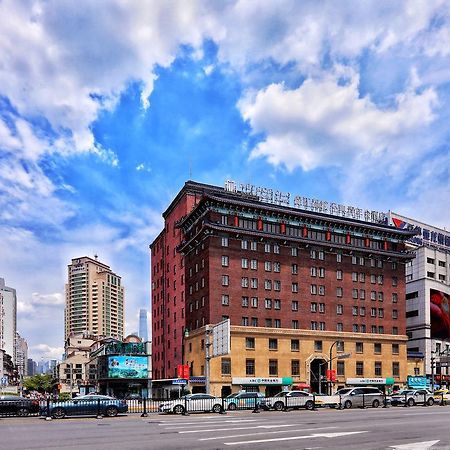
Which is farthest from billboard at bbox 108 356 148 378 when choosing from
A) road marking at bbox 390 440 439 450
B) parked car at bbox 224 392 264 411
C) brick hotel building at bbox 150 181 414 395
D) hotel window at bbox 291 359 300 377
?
road marking at bbox 390 440 439 450

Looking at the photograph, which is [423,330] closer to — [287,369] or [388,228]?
[388,228]

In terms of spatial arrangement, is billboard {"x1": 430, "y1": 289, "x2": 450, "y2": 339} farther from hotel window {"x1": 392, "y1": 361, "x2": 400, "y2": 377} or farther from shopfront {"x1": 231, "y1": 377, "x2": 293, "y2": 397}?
shopfront {"x1": 231, "y1": 377, "x2": 293, "y2": 397}

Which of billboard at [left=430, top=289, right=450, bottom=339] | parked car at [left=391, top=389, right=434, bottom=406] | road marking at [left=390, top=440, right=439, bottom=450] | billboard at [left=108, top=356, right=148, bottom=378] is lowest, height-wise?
billboard at [left=108, top=356, right=148, bottom=378]

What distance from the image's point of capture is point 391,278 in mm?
94438

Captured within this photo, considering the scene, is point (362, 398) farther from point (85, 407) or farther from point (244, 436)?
point (244, 436)

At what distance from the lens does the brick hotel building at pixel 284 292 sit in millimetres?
79500

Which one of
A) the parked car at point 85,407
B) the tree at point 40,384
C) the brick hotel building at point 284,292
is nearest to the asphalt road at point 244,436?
the parked car at point 85,407

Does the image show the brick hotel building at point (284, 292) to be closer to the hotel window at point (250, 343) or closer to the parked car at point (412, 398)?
the hotel window at point (250, 343)

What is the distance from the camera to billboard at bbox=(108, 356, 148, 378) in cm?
11188

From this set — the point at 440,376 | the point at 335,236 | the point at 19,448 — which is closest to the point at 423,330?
the point at 440,376

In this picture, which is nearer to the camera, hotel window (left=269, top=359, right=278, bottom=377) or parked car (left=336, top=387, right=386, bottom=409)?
parked car (left=336, top=387, right=386, bottom=409)

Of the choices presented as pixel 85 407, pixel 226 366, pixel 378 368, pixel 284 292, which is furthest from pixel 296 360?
pixel 85 407

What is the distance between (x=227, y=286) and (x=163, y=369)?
3400 cm

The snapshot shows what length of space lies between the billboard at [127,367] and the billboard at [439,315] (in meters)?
56.8
